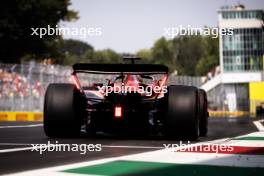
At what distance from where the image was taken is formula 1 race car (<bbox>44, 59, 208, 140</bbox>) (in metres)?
9.47

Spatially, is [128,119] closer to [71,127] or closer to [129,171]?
[71,127]

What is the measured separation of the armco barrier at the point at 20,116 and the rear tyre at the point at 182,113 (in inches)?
695

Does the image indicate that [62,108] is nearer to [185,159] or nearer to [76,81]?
[76,81]

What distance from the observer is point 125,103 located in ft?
31.7

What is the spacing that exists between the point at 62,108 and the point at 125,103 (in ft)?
3.67

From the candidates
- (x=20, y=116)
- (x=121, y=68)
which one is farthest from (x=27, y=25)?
(x=121, y=68)

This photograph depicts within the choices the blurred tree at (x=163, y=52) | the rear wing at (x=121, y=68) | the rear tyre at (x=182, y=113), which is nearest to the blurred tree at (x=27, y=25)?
the rear wing at (x=121, y=68)

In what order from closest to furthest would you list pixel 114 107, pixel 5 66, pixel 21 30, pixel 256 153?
1. pixel 256 153
2. pixel 114 107
3. pixel 5 66
4. pixel 21 30

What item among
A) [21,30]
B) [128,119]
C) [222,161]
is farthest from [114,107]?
[21,30]

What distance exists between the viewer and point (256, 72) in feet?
288

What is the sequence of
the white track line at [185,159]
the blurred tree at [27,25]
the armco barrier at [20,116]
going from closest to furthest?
the white track line at [185,159]
the armco barrier at [20,116]
the blurred tree at [27,25]

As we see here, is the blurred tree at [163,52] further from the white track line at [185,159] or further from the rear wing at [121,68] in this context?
the white track line at [185,159]

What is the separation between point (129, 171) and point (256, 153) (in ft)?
8.45

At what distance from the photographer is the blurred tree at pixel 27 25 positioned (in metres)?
43.1
